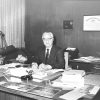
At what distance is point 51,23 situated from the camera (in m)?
5.02

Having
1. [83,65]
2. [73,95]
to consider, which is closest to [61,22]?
[83,65]

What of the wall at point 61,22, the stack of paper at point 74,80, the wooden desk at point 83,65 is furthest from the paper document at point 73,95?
the wall at point 61,22

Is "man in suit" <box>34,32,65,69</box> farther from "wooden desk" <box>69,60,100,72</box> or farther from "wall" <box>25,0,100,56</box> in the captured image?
"wall" <box>25,0,100,56</box>

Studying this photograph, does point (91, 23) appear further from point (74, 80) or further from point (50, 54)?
point (74, 80)

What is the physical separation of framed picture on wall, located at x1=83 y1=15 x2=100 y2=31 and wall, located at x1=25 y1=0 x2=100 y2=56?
8cm

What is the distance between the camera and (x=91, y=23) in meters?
4.52

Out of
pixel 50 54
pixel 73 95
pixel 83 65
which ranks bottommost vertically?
pixel 83 65

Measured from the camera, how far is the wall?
453 centimetres

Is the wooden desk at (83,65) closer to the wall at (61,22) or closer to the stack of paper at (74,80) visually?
the wall at (61,22)

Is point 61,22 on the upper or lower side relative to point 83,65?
upper

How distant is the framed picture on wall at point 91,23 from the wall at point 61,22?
83 millimetres

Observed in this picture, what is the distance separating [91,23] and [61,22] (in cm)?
74

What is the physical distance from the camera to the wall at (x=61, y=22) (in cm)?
453

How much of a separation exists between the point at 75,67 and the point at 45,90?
2259 millimetres
